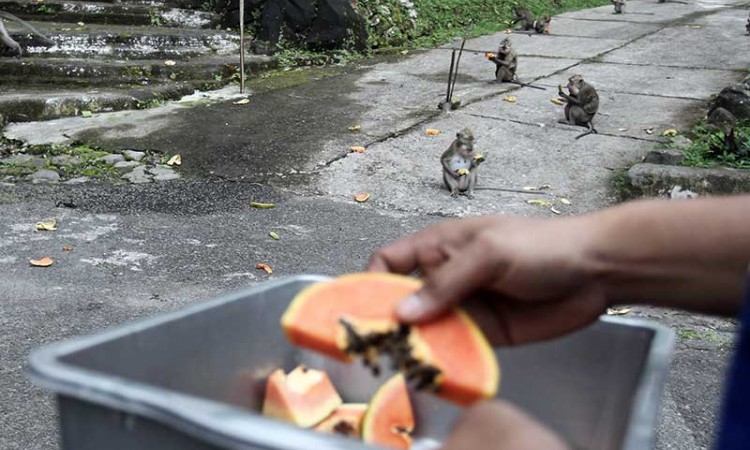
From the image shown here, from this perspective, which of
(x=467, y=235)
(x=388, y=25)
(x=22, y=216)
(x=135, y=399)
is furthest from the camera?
(x=388, y=25)

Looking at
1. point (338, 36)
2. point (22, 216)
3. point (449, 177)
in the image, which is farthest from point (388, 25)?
point (22, 216)

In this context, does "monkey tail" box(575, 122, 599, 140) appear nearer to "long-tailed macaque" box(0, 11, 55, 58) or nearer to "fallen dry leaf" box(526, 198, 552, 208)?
"fallen dry leaf" box(526, 198, 552, 208)

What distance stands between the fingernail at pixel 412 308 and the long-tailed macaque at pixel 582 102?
538cm

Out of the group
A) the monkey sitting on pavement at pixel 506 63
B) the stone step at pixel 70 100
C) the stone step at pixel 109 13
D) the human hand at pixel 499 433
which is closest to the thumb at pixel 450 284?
the human hand at pixel 499 433

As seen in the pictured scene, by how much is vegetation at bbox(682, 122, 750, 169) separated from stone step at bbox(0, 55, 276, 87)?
392 centimetres

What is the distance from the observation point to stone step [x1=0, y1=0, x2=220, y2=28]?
316 inches

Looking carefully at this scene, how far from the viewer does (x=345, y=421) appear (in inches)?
50.2

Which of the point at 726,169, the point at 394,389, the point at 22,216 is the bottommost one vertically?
the point at 22,216

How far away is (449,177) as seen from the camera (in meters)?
4.98

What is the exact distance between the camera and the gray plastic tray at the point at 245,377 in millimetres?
881

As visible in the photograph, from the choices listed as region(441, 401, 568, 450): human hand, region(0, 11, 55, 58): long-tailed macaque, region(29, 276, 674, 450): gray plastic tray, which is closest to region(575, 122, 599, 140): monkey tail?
region(0, 11, 55, 58): long-tailed macaque

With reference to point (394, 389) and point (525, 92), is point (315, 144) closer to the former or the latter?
point (525, 92)

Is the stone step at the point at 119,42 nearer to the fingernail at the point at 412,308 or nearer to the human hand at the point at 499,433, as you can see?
the fingernail at the point at 412,308

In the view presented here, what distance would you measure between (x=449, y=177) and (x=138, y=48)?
3740 mm
